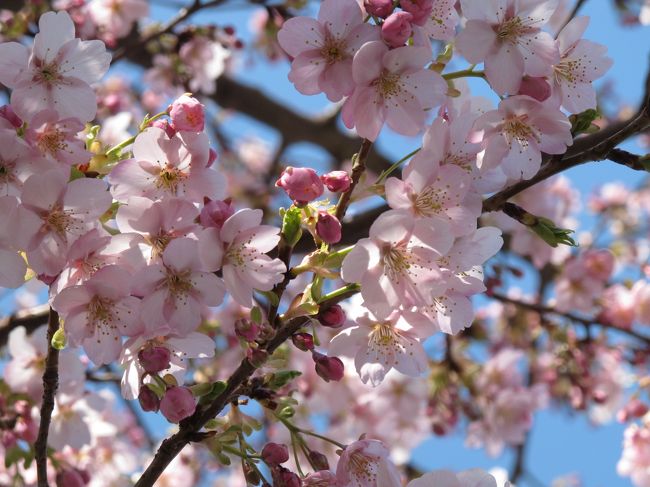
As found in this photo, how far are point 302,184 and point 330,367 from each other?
1.15 ft

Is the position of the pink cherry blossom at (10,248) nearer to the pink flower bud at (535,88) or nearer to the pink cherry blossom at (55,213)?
the pink cherry blossom at (55,213)

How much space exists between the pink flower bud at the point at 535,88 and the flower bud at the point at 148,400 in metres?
0.77

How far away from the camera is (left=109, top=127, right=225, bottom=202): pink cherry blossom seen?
4.28ft

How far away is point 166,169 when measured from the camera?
4.30ft

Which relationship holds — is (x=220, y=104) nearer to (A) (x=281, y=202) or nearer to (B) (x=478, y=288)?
(A) (x=281, y=202)

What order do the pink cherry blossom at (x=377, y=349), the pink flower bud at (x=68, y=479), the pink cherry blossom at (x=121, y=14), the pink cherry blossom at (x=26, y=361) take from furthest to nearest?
1. the pink cherry blossom at (x=121, y=14)
2. the pink cherry blossom at (x=26, y=361)
3. the pink flower bud at (x=68, y=479)
4. the pink cherry blossom at (x=377, y=349)

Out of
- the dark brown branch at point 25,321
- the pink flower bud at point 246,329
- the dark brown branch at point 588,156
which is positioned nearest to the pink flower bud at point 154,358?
the pink flower bud at point 246,329

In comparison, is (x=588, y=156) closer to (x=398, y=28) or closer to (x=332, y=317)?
(x=398, y=28)

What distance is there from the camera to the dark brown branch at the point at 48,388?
1411mm

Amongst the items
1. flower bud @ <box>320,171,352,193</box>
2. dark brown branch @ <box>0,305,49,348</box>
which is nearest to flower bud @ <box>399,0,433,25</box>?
flower bud @ <box>320,171,352,193</box>

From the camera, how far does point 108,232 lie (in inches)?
54.7

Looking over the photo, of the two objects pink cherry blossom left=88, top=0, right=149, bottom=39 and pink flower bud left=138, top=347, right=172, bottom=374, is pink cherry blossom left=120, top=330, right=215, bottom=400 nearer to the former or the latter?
pink flower bud left=138, top=347, right=172, bottom=374

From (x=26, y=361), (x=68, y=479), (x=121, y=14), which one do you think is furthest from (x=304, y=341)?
(x=121, y=14)

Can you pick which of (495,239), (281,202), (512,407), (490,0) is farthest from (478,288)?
(281,202)
